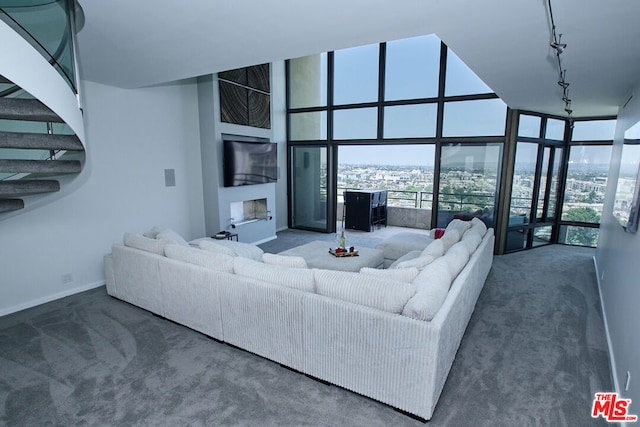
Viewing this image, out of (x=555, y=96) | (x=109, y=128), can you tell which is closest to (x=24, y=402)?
(x=109, y=128)

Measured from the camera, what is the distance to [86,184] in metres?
4.07

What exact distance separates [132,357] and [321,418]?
5.45 ft

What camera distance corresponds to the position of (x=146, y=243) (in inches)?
137

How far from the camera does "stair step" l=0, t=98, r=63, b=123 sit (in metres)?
2.07

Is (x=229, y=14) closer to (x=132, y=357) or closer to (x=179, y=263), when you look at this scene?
(x=179, y=263)

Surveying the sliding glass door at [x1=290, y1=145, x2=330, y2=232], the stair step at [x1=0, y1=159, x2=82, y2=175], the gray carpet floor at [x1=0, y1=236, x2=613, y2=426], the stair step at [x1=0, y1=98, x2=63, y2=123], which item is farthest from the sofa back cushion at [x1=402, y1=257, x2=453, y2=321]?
the sliding glass door at [x1=290, y1=145, x2=330, y2=232]

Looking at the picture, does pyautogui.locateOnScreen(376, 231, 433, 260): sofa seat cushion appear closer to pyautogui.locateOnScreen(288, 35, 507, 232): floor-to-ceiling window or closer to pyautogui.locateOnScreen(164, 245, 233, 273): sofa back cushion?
pyautogui.locateOnScreen(288, 35, 507, 232): floor-to-ceiling window

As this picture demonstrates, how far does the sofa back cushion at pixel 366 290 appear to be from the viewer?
7.02ft

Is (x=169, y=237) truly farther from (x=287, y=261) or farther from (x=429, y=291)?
(x=429, y=291)

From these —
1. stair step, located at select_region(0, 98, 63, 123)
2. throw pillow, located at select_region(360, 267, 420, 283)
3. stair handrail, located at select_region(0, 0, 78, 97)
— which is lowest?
throw pillow, located at select_region(360, 267, 420, 283)

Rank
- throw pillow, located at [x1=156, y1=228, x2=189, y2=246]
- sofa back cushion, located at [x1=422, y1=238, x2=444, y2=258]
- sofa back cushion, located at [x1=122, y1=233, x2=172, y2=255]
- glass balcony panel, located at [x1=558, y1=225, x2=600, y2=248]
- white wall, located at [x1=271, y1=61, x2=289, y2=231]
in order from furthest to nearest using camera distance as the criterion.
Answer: white wall, located at [x1=271, y1=61, x2=289, y2=231] < glass balcony panel, located at [x1=558, y1=225, x2=600, y2=248] < throw pillow, located at [x1=156, y1=228, x2=189, y2=246] < sofa back cushion, located at [x1=122, y1=233, x2=172, y2=255] < sofa back cushion, located at [x1=422, y1=238, x2=444, y2=258]

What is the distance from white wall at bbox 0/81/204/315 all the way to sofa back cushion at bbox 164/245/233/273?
165 centimetres

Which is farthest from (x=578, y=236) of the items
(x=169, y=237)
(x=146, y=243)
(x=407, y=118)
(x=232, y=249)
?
(x=146, y=243)

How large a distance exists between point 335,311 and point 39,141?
8.14ft
